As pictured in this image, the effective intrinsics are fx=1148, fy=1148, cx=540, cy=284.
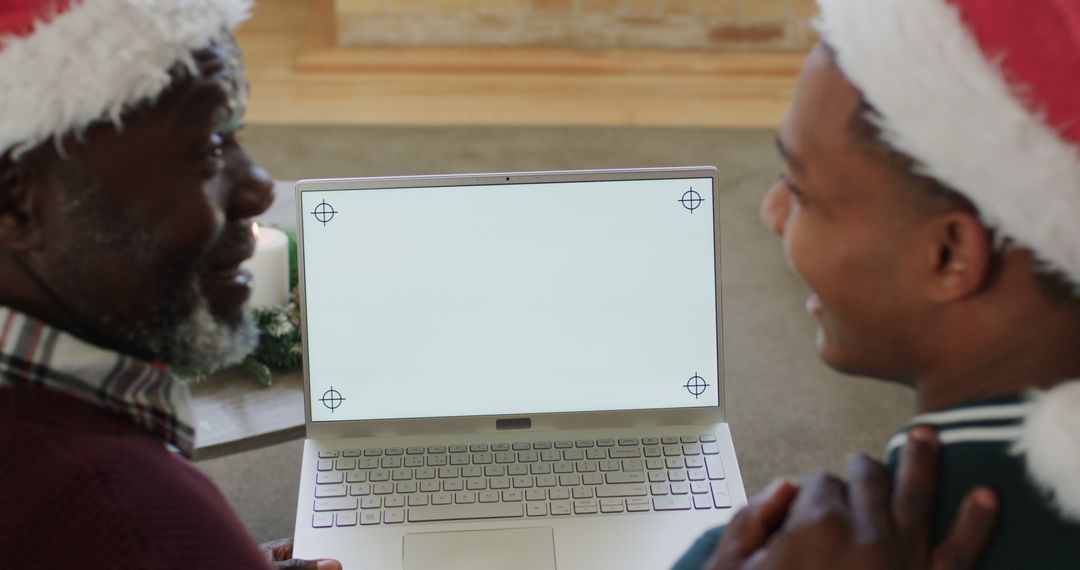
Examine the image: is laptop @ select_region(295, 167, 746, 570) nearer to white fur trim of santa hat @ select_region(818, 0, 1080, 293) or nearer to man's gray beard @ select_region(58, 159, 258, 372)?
man's gray beard @ select_region(58, 159, 258, 372)

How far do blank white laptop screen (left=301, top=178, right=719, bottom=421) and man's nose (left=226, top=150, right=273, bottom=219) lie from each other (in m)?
0.26

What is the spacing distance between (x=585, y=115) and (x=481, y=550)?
107 inches

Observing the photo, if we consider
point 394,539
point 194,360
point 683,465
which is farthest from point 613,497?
point 194,360

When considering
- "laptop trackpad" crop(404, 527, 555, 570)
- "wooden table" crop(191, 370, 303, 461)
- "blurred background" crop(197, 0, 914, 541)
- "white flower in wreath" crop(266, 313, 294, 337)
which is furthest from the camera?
"blurred background" crop(197, 0, 914, 541)

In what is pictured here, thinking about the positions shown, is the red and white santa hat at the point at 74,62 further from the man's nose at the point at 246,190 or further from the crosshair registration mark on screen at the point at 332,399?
the crosshair registration mark on screen at the point at 332,399

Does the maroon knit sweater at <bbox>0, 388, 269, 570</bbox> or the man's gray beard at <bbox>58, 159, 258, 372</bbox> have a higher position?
the man's gray beard at <bbox>58, 159, 258, 372</bbox>

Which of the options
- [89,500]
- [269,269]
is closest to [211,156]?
[89,500]

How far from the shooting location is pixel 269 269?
1.60m

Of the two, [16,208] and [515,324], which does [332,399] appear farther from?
[16,208]

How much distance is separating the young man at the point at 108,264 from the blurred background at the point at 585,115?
1.27 m

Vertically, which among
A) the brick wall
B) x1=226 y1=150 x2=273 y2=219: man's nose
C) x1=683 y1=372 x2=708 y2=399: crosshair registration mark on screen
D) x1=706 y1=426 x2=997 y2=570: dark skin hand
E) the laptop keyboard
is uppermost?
the brick wall

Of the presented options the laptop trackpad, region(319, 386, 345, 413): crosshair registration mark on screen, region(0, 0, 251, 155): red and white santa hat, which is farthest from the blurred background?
region(0, 0, 251, 155): red and white santa hat

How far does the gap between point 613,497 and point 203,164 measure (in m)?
0.54

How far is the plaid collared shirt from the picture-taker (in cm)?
84
